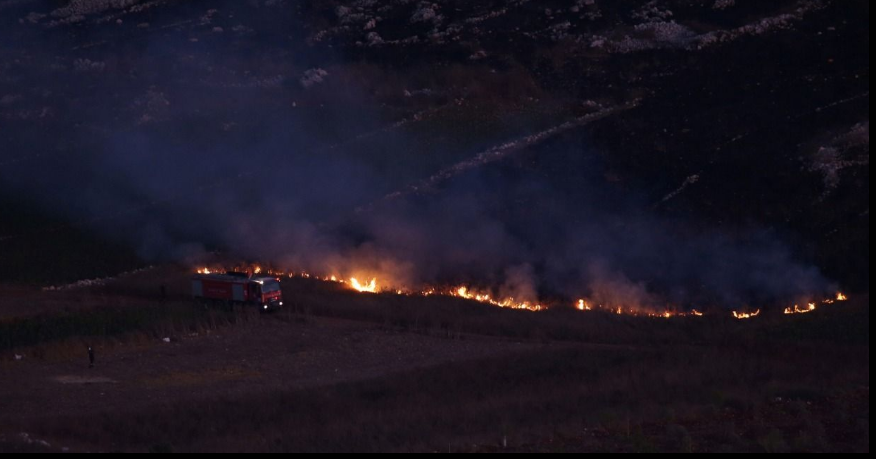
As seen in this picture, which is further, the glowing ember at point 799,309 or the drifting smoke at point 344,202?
the drifting smoke at point 344,202

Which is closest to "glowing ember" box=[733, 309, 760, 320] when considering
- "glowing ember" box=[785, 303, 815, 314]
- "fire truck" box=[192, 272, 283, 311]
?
"glowing ember" box=[785, 303, 815, 314]

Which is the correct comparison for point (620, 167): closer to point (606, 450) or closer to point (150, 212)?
point (150, 212)

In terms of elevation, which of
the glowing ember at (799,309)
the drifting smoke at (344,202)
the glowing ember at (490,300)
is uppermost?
the drifting smoke at (344,202)

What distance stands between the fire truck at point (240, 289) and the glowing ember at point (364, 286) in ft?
6.23

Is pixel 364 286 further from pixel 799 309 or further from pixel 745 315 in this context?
pixel 799 309

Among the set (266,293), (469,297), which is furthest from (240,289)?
(469,297)

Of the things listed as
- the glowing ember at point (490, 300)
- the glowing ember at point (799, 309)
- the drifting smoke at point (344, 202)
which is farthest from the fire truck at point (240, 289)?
the glowing ember at point (799, 309)

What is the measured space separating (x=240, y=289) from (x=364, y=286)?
3.16 m

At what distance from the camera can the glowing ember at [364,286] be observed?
2266cm

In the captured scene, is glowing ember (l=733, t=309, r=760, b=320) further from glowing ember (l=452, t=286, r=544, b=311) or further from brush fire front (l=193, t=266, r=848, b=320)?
glowing ember (l=452, t=286, r=544, b=311)

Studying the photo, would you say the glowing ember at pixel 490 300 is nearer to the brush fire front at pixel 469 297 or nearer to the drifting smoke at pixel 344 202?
the brush fire front at pixel 469 297

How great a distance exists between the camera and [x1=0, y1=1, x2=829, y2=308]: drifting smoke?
2273cm

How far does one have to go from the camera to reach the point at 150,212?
28422 millimetres

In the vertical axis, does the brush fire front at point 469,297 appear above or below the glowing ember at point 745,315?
above
